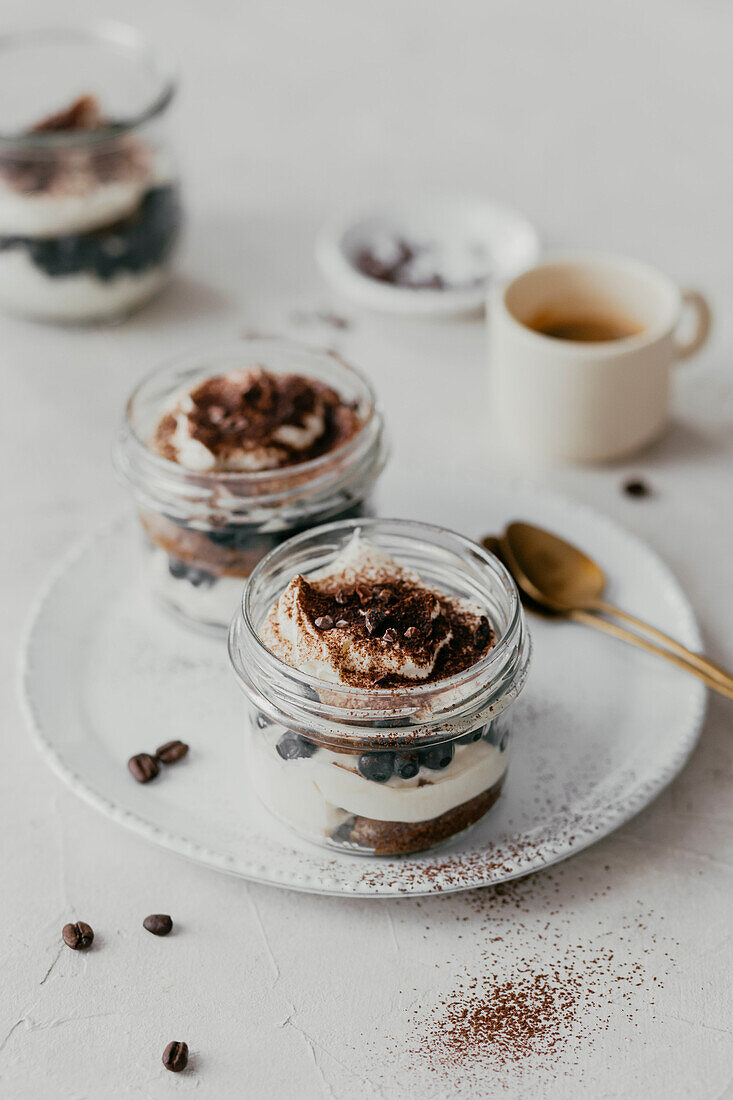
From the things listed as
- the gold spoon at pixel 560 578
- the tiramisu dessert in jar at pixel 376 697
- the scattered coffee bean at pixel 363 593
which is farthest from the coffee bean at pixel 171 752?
the gold spoon at pixel 560 578

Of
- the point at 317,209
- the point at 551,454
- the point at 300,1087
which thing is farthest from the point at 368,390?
the point at 317,209

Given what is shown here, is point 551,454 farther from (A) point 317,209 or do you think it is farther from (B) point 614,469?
(A) point 317,209

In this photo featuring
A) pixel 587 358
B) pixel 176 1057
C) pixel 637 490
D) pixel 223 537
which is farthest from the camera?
pixel 637 490

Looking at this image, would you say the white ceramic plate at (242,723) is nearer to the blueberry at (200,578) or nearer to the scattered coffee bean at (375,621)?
the blueberry at (200,578)

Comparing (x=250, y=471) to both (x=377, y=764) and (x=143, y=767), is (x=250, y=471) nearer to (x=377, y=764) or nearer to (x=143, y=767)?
(x=143, y=767)

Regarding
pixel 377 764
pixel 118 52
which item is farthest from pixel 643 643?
pixel 118 52

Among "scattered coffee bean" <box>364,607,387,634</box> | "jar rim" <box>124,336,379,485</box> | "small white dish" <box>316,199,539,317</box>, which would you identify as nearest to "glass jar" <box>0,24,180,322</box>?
"small white dish" <box>316,199,539,317</box>
